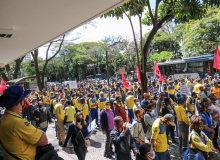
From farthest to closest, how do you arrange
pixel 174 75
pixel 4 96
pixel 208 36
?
pixel 174 75 → pixel 208 36 → pixel 4 96

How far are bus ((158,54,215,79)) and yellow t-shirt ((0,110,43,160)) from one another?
67.8 feet

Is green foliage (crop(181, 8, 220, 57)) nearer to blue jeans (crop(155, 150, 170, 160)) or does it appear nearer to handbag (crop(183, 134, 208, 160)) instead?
blue jeans (crop(155, 150, 170, 160))

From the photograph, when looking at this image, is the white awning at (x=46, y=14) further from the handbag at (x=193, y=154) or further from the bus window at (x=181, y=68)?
the bus window at (x=181, y=68)

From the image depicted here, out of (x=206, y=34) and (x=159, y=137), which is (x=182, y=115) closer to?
(x=159, y=137)

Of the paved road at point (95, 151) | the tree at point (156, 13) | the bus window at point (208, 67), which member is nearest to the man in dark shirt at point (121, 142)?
the paved road at point (95, 151)

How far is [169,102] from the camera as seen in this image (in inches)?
212

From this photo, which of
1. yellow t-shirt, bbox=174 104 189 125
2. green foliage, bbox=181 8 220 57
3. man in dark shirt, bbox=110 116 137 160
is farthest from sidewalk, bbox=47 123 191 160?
green foliage, bbox=181 8 220 57

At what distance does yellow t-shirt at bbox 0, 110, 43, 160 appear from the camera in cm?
149

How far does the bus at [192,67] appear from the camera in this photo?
18.7 m

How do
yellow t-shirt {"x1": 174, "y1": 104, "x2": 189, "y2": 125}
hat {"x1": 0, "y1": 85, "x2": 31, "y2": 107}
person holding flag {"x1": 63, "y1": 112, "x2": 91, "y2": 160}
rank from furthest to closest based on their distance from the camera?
yellow t-shirt {"x1": 174, "y1": 104, "x2": 189, "y2": 125} < person holding flag {"x1": 63, "y1": 112, "x2": 91, "y2": 160} < hat {"x1": 0, "y1": 85, "x2": 31, "y2": 107}

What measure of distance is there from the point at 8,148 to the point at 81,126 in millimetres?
2490

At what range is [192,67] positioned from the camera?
20.2 metres

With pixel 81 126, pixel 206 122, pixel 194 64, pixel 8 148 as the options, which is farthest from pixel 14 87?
pixel 194 64

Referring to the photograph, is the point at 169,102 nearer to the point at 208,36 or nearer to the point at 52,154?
the point at 52,154
